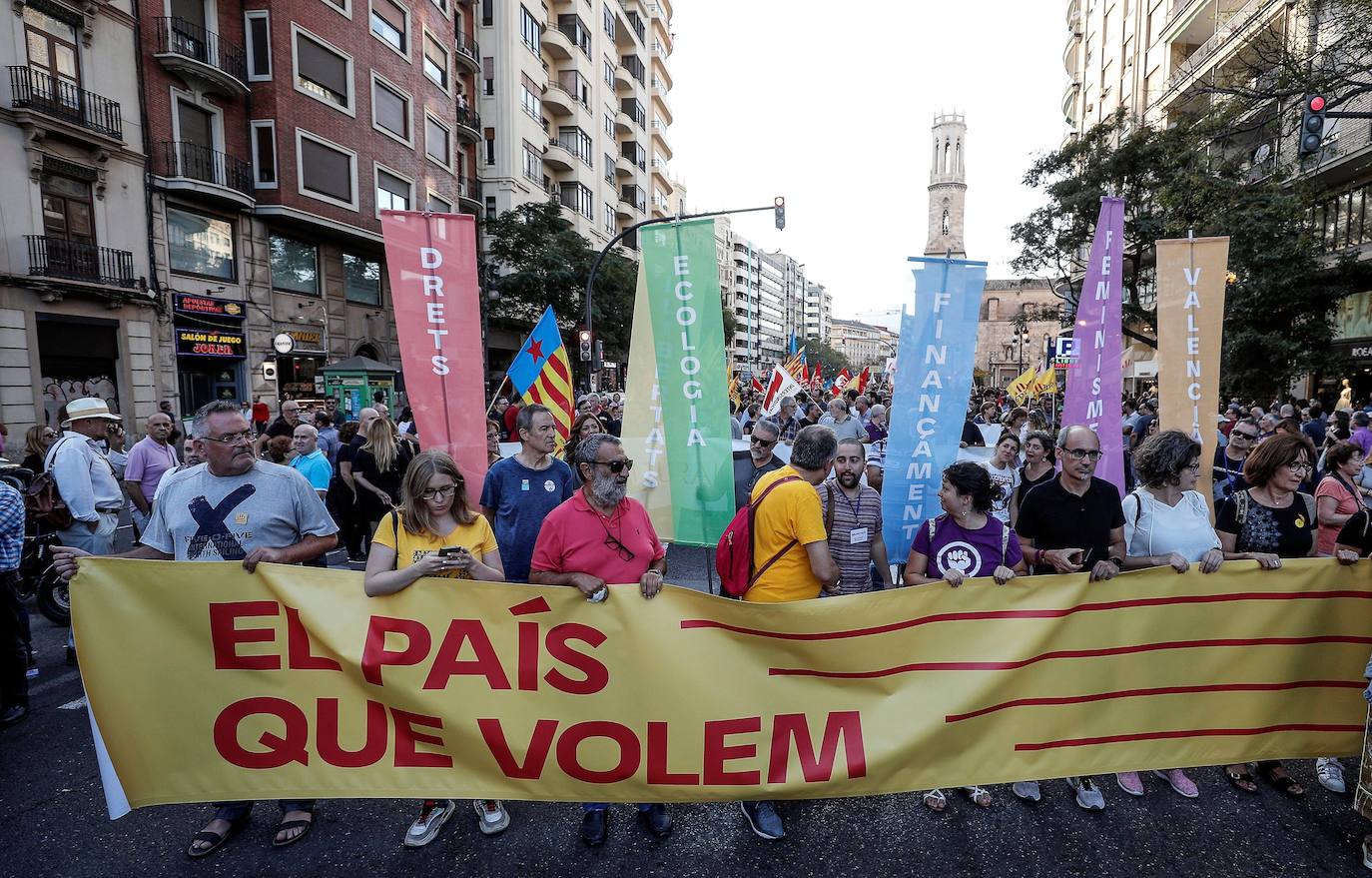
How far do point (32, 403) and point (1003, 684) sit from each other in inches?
773

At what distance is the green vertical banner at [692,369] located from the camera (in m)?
5.14

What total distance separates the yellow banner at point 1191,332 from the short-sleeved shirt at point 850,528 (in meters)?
3.37

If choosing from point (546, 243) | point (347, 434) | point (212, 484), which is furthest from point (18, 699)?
point (546, 243)

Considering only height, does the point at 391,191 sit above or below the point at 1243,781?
above

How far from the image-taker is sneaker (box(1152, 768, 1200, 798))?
3.50 meters

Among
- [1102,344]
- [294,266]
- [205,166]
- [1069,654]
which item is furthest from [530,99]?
[1069,654]

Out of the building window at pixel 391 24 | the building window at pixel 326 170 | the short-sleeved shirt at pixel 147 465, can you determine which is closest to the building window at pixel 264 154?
the building window at pixel 326 170

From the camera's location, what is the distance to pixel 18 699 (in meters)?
4.30

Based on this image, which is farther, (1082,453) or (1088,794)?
(1082,453)

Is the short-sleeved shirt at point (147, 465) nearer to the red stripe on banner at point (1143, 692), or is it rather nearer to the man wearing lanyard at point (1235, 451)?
the red stripe on banner at point (1143, 692)

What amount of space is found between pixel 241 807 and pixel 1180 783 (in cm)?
457

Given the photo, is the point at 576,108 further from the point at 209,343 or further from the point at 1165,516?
the point at 1165,516

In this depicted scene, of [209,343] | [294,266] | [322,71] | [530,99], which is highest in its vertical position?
[530,99]

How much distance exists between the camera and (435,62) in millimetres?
27000
